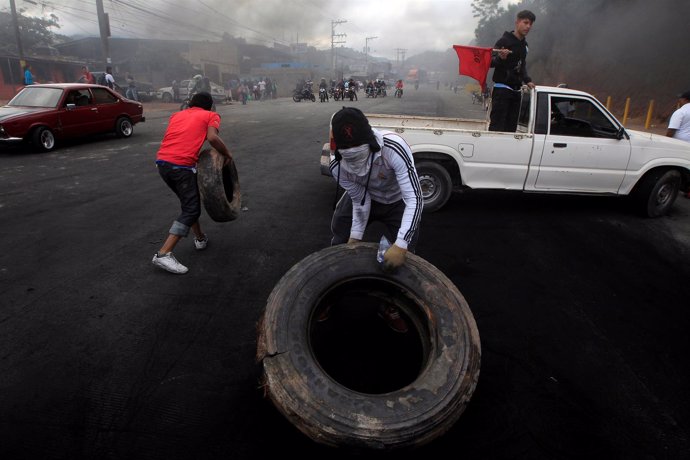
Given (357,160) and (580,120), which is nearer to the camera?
(357,160)

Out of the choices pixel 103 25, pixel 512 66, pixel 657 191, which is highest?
pixel 103 25

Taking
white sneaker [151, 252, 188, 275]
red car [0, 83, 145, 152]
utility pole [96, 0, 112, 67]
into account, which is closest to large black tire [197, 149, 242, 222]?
white sneaker [151, 252, 188, 275]

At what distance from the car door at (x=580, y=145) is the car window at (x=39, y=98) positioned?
10.7 m

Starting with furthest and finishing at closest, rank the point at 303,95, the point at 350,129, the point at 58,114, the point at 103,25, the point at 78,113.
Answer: the point at 303,95 < the point at 103,25 < the point at 78,113 < the point at 58,114 < the point at 350,129

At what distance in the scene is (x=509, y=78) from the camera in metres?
6.13

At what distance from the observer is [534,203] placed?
6.64m

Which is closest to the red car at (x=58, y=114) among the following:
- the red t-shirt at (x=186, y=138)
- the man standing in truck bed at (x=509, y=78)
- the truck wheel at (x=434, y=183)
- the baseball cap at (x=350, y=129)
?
the red t-shirt at (x=186, y=138)

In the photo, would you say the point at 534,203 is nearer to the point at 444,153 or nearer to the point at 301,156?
the point at 444,153

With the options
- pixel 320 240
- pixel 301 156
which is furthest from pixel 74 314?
pixel 301 156

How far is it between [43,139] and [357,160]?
1007 centimetres

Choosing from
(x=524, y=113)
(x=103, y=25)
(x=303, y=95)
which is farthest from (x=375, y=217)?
(x=303, y=95)

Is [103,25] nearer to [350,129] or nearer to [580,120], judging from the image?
[580,120]

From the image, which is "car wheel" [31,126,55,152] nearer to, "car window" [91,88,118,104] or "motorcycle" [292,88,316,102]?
"car window" [91,88,118,104]

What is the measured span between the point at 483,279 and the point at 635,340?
1.28 metres
